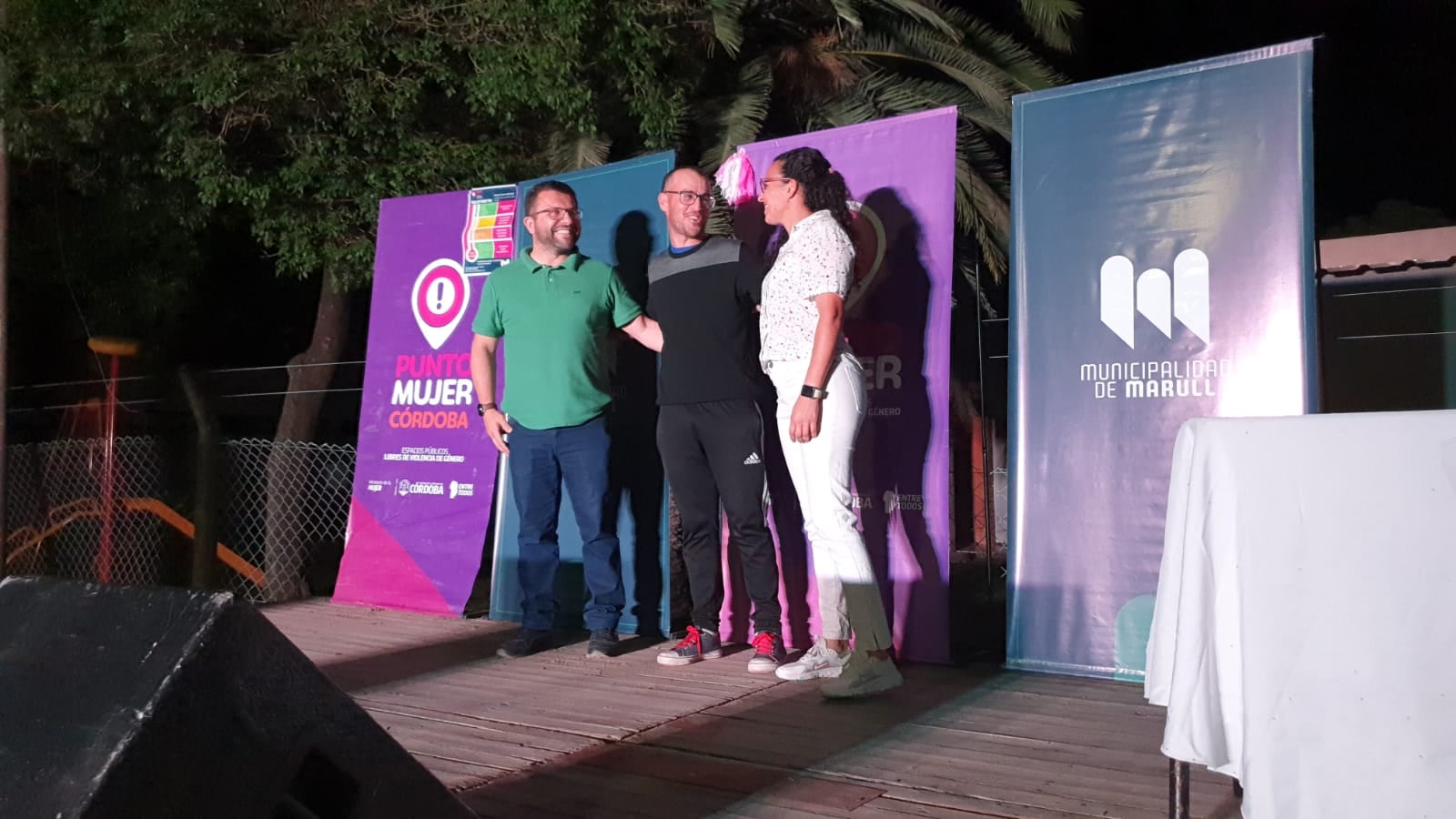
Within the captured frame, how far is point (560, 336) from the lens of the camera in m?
5.25

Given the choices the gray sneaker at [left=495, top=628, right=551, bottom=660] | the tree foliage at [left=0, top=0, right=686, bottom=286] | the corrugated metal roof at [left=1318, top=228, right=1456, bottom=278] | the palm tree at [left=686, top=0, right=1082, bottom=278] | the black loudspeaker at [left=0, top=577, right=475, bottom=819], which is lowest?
the gray sneaker at [left=495, top=628, right=551, bottom=660]

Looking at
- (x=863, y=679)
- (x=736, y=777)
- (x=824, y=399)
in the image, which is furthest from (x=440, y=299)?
(x=736, y=777)

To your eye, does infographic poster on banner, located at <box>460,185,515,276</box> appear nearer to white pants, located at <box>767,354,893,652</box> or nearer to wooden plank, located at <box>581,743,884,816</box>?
white pants, located at <box>767,354,893,652</box>

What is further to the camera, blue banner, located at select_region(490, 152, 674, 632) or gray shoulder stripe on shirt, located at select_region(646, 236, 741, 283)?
blue banner, located at select_region(490, 152, 674, 632)

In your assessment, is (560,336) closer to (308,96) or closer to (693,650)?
(693,650)

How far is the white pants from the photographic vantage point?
430 centimetres

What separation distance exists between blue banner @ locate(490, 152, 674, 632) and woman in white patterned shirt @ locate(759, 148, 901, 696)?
1242mm

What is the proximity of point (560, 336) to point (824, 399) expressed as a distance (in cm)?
145

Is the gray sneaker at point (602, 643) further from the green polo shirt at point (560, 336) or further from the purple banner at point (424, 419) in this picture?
the purple banner at point (424, 419)

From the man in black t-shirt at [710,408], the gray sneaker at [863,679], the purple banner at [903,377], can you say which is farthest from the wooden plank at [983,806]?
the purple banner at [903,377]

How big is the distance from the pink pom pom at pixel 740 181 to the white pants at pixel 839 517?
1.29m

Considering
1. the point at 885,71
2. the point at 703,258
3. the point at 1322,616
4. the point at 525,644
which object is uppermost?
the point at 885,71

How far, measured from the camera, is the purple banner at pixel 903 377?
194 inches

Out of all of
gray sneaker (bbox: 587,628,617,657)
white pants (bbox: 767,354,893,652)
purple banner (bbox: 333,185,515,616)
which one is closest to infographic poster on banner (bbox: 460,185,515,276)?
purple banner (bbox: 333,185,515,616)
